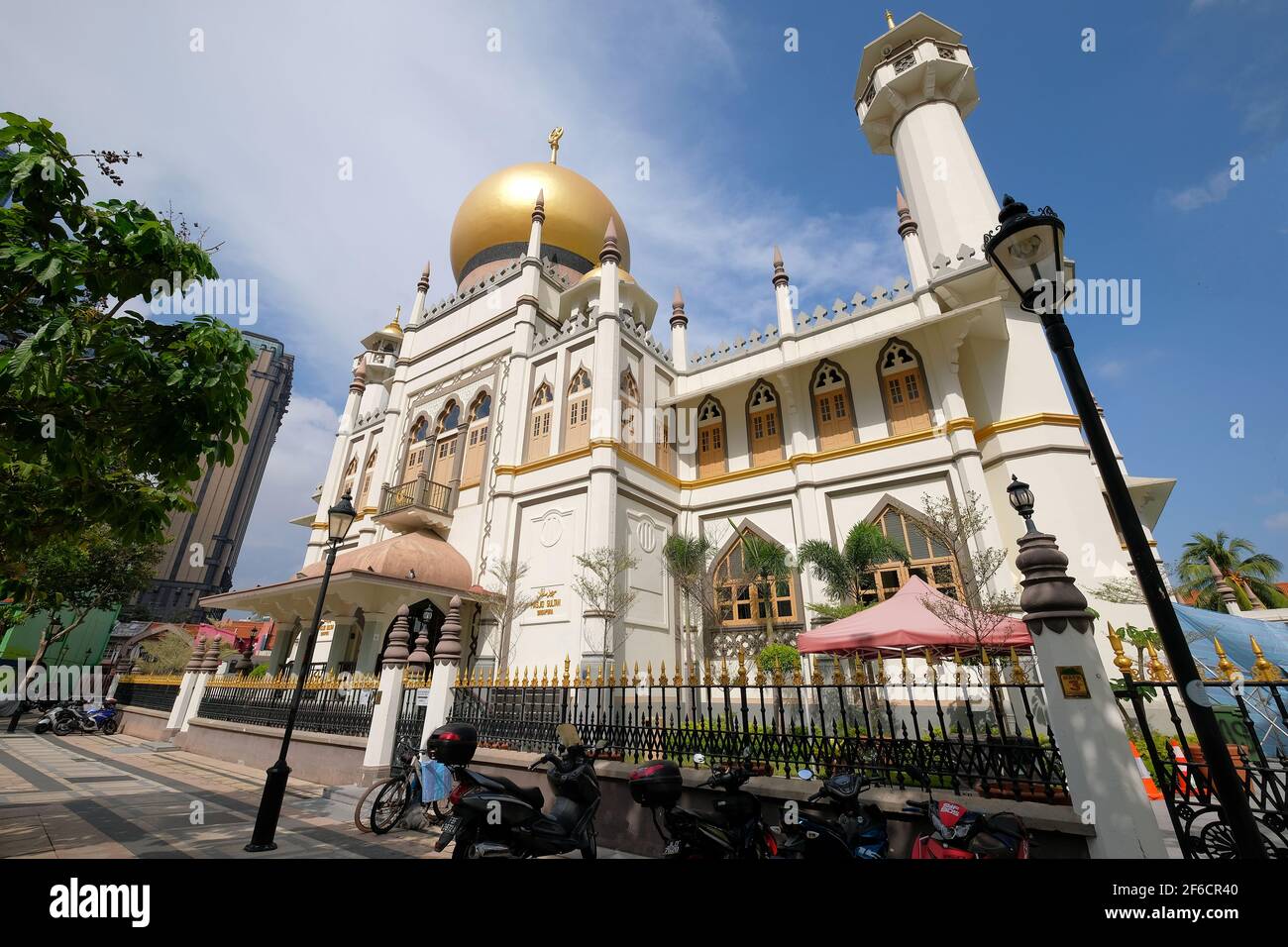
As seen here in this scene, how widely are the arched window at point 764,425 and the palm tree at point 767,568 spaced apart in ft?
9.09

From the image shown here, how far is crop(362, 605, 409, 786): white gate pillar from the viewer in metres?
7.38

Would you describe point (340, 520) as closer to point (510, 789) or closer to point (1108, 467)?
point (510, 789)

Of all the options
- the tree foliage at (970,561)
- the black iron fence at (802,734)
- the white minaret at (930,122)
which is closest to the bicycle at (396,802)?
the black iron fence at (802,734)

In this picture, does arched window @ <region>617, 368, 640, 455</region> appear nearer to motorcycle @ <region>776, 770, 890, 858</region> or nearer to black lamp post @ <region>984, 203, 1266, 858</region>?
motorcycle @ <region>776, 770, 890, 858</region>

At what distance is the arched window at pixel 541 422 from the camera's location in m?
14.9

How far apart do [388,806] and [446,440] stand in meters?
12.5

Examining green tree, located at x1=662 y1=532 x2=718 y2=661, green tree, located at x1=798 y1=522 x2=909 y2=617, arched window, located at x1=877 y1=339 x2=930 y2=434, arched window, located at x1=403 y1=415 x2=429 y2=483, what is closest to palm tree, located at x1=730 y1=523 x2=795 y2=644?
green tree, located at x1=798 y1=522 x2=909 y2=617

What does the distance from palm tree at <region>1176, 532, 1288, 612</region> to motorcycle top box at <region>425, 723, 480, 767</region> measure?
36.4 m

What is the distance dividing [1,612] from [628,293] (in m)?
19.8

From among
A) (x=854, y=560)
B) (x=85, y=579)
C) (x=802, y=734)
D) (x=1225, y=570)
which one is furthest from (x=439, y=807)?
(x=1225, y=570)

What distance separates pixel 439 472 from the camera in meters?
16.5

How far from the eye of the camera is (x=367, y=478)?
19422mm
